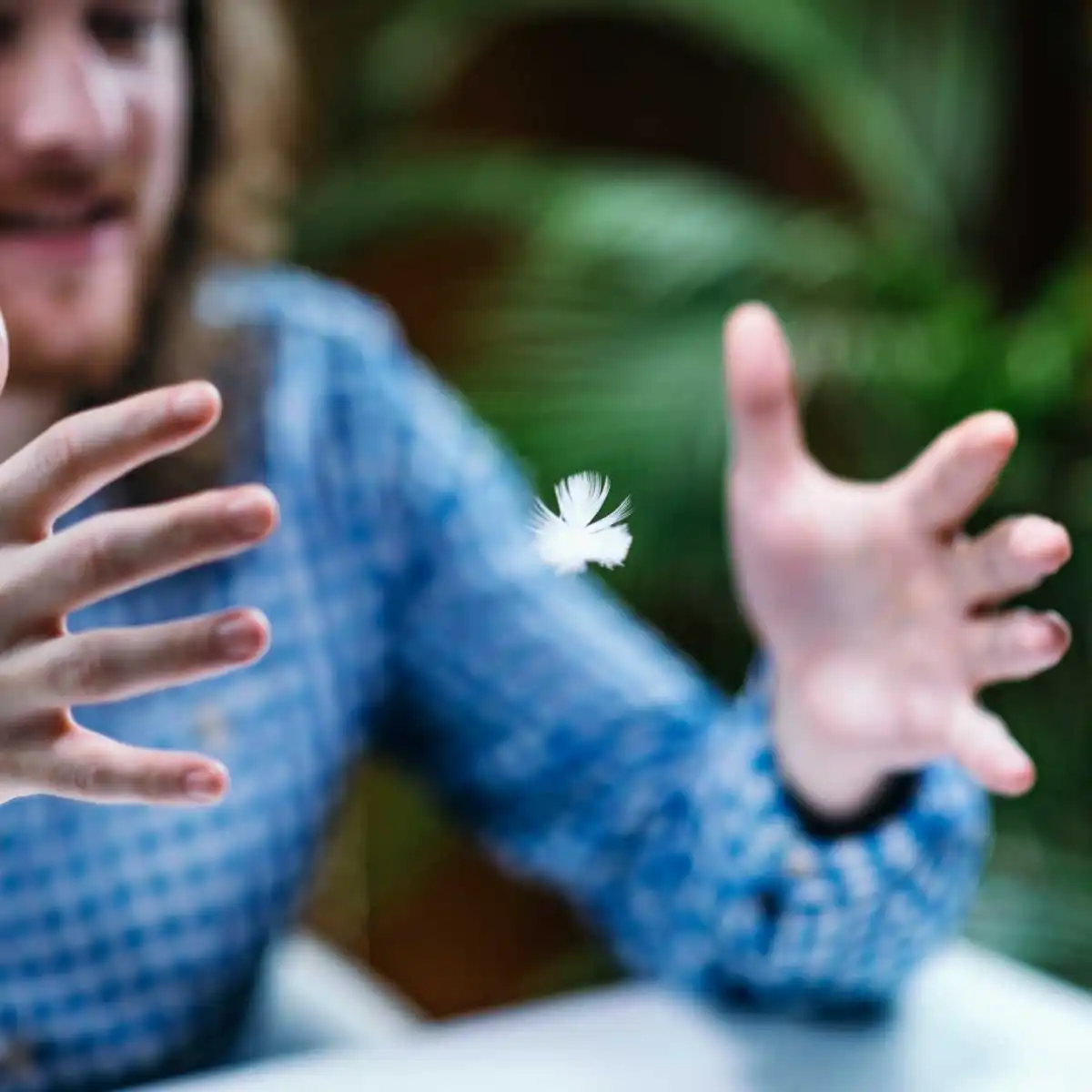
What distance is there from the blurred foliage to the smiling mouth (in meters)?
0.15

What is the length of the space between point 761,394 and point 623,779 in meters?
0.21

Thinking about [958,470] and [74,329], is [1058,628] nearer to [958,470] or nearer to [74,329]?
[958,470]

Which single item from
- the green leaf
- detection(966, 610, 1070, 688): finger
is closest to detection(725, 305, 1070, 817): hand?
detection(966, 610, 1070, 688): finger

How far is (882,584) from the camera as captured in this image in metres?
0.38

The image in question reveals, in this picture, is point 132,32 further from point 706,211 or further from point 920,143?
point 920,143

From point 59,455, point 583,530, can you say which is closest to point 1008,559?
point 583,530

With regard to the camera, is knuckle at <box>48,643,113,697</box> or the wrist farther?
the wrist

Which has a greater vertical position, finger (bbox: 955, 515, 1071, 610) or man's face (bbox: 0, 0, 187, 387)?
man's face (bbox: 0, 0, 187, 387)

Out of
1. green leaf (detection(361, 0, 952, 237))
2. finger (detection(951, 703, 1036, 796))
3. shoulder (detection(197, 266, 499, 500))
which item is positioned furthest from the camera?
green leaf (detection(361, 0, 952, 237))

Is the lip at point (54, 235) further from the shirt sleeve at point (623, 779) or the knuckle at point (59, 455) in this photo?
the shirt sleeve at point (623, 779)

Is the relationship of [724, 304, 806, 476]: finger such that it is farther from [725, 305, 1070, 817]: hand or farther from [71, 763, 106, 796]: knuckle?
[71, 763, 106, 796]: knuckle

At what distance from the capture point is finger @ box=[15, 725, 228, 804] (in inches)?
10.5

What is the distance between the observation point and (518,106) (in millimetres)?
1062

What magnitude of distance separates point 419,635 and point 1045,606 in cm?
29
